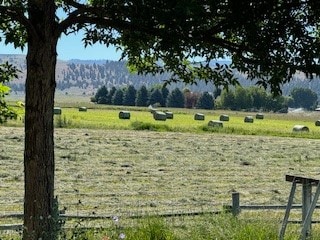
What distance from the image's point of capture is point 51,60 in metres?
6.54

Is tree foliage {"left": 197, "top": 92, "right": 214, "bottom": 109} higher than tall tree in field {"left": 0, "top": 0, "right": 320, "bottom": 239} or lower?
lower

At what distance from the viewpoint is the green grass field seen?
13555 mm

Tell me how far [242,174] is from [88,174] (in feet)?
17.0

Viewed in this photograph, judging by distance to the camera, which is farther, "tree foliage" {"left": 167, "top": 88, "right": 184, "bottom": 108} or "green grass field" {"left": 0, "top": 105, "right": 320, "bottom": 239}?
"tree foliage" {"left": 167, "top": 88, "right": 184, "bottom": 108}

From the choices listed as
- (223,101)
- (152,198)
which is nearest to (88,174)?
(152,198)

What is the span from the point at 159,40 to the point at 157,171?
1469 centimetres

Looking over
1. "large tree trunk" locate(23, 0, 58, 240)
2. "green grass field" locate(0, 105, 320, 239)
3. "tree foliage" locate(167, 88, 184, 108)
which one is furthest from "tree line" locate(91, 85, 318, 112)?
"large tree trunk" locate(23, 0, 58, 240)

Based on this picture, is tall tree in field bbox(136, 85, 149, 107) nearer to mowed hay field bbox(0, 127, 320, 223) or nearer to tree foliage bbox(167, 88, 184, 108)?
tree foliage bbox(167, 88, 184, 108)

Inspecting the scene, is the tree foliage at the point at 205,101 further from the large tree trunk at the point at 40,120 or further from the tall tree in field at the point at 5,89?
the large tree trunk at the point at 40,120

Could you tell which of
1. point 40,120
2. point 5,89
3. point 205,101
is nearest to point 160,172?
point 40,120

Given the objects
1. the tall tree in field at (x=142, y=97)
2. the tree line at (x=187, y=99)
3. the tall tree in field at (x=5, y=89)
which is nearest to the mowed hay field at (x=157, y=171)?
the tall tree in field at (x=5, y=89)

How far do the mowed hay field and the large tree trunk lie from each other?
5.52ft

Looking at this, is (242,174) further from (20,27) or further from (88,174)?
(20,27)

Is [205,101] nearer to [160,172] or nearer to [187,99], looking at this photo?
[187,99]
